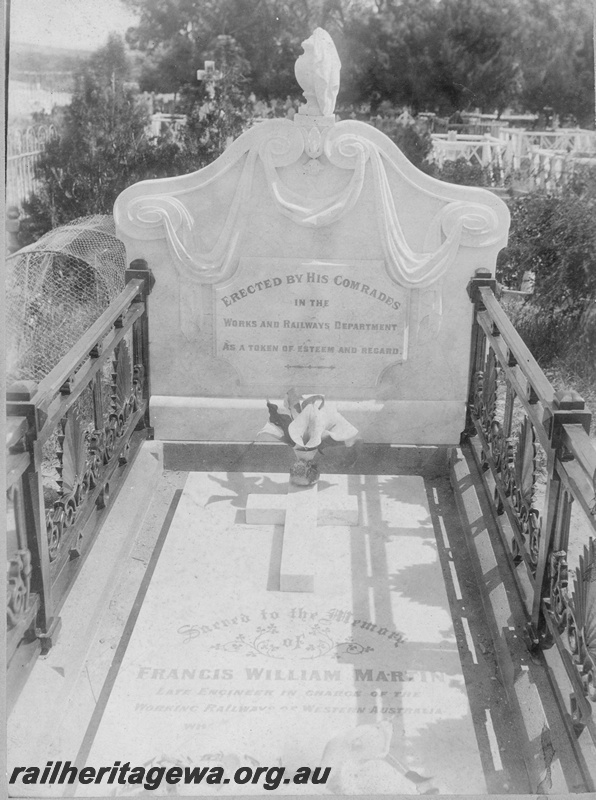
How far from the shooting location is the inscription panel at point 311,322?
4.92 m

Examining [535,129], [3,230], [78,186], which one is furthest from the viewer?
[78,186]

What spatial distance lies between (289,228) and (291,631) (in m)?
2.32

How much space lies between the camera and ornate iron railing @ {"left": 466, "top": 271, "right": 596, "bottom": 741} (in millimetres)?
2564

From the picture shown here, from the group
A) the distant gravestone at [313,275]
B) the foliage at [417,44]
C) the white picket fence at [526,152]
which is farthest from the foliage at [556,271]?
the distant gravestone at [313,275]

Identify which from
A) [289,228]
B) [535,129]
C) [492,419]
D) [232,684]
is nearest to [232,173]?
[289,228]

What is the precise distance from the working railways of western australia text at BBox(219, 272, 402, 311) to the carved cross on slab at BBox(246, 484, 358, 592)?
1.16 meters

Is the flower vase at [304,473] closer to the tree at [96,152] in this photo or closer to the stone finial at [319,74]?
the stone finial at [319,74]

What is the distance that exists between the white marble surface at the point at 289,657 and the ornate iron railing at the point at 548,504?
0.40 meters

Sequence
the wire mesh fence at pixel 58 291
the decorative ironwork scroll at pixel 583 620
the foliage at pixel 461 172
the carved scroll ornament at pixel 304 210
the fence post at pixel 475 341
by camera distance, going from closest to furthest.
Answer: the decorative ironwork scroll at pixel 583 620, the carved scroll ornament at pixel 304 210, the fence post at pixel 475 341, the wire mesh fence at pixel 58 291, the foliage at pixel 461 172

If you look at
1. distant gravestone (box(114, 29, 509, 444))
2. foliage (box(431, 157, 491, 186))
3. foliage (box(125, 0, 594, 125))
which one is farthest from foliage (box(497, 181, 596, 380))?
distant gravestone (box(114, 29, 509, 444))

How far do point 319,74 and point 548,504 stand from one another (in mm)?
2679

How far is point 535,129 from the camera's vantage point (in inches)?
349

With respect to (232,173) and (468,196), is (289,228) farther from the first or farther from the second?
(468,196)

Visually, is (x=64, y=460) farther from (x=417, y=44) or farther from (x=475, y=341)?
(x=417, y=44)
